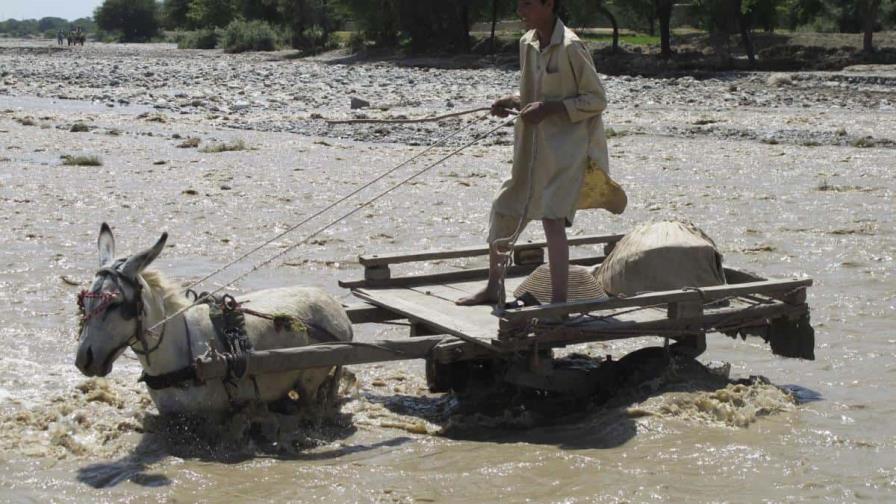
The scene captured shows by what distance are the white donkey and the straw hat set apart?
3.33ft

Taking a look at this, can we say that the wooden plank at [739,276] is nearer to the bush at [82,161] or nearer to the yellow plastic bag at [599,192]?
the yellow plastic bag at [599,192]

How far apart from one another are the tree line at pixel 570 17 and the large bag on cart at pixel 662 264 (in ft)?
106

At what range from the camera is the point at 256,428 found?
247 inches

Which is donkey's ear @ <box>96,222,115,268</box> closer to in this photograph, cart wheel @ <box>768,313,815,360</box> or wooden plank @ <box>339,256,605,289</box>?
wooden plank @ <box>339,256,605,289</box>

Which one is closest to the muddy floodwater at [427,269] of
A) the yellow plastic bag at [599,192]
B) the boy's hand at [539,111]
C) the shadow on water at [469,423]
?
the shadow on water at [469,423]

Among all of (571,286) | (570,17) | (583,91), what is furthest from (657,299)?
(570,17)

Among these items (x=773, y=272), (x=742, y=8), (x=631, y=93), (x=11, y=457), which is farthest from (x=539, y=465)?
(x=742, y=8)

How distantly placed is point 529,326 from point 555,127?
3.44 ft

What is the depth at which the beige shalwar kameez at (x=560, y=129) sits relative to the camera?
643cm

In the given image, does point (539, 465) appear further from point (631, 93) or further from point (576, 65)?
point (631, 93)

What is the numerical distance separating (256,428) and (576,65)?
244 centimetres

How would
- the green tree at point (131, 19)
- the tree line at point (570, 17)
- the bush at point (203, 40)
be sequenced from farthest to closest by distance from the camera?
the green tree at point (131, 19) → the bush at point (203, 40) → the tree line at point (570, 17)

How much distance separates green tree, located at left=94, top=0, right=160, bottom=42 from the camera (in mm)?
A: 119812

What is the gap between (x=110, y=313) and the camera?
5.60 meters
